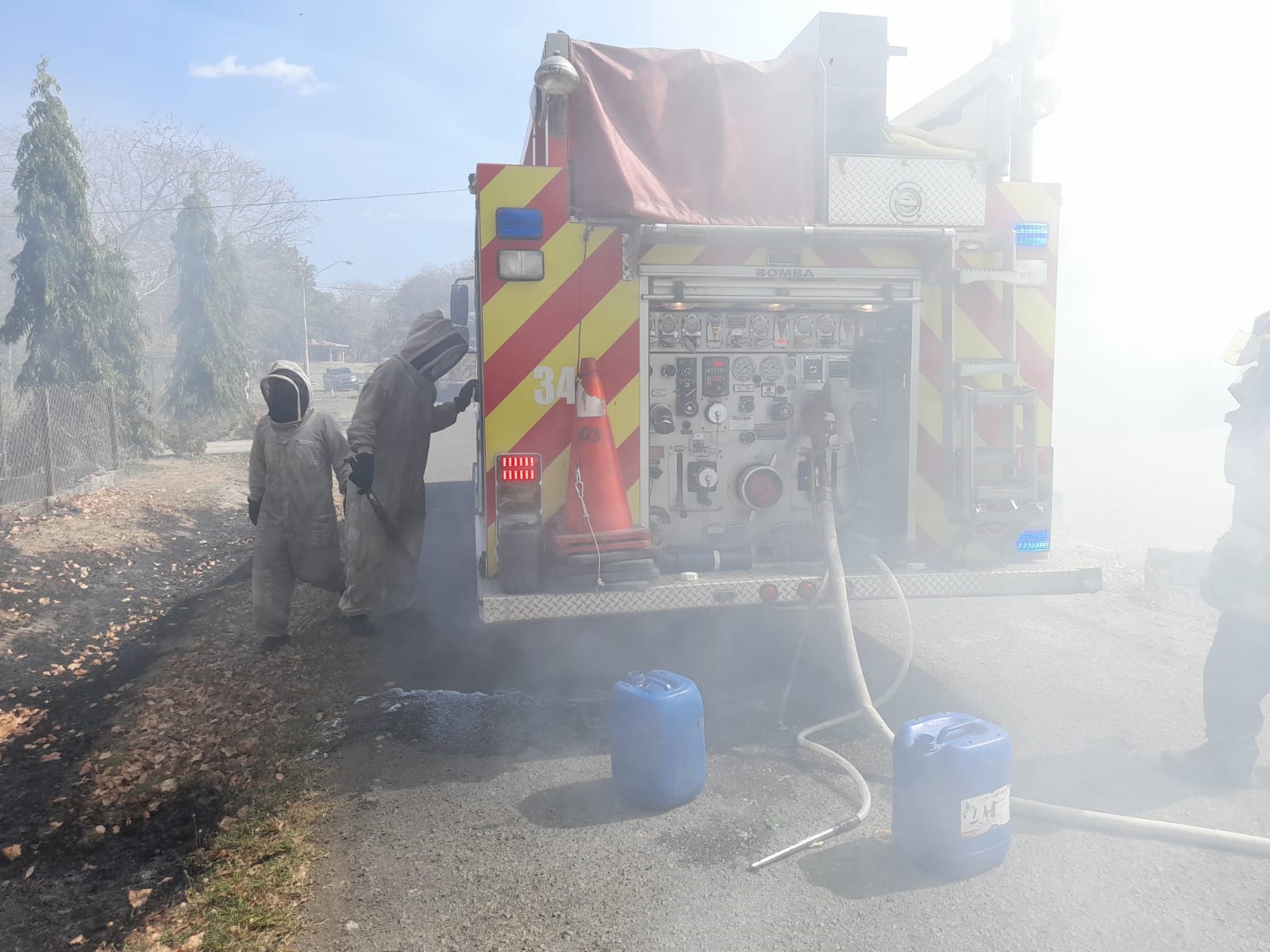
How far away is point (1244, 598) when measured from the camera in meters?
3.75

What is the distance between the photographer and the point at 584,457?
176 inches

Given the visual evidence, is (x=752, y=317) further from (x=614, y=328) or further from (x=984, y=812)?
(x=984, y=812)

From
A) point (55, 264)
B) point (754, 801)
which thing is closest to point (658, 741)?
point (754, 801)

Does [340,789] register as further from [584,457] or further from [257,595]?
[257,595]

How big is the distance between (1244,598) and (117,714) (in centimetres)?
564

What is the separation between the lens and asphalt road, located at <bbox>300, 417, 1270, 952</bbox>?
2.87 metres

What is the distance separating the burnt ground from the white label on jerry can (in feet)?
9.11

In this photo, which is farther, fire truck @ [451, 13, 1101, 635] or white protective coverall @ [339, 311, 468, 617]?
white protective coverall @ [339, 311, 468, 617]

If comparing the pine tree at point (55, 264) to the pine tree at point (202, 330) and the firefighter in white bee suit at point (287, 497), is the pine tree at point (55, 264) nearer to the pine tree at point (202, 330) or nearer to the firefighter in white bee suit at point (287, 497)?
the pine tree at point (202, 330)

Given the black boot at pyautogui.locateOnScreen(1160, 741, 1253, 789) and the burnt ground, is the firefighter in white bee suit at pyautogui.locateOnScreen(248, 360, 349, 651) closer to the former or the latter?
the burnt ground

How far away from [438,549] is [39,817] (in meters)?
5.76

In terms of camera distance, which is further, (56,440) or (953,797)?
(56,440)

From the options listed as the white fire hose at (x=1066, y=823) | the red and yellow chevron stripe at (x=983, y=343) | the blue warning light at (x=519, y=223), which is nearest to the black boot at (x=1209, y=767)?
the white fire hose at (x=1066, y=823)

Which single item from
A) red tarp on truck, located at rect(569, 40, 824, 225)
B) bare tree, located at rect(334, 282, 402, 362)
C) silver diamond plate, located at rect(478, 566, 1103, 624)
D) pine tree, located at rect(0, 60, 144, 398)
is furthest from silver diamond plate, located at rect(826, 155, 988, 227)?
bare tree, located at rect(334, 282, 402, 362)
